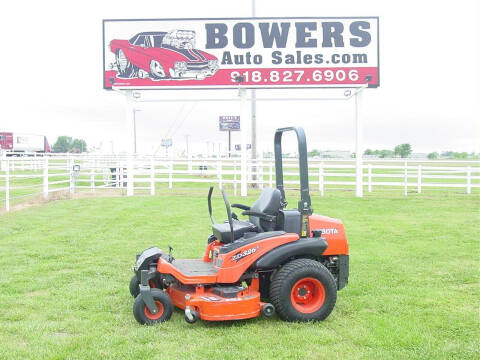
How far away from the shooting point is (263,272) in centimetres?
605

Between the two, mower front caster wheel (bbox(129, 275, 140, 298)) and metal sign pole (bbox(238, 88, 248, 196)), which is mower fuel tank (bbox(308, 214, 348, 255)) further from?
metal sign pole (bbox(238, 88, 248, 196))

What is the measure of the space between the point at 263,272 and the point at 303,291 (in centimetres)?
49

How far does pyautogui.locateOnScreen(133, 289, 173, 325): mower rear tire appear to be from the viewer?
18.5ft

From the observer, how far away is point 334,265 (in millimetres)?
6305

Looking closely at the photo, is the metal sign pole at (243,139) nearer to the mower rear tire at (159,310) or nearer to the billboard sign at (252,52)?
the billboard sign at (252,52)

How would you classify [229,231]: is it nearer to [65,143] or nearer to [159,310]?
[159,310]

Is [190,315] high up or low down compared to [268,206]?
down

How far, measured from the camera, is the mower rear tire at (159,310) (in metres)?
5.62

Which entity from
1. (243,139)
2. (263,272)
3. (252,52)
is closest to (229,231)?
(263,272)

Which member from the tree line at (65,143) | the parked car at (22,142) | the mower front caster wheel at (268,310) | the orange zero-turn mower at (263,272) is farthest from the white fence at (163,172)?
the tree line at (65,143)

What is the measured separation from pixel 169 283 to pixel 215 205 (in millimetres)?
10262

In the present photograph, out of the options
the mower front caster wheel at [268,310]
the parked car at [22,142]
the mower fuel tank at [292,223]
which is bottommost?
the mower front caster wheel at [268,310]

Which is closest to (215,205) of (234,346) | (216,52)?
(216,52)

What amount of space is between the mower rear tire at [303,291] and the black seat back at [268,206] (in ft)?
1.88
